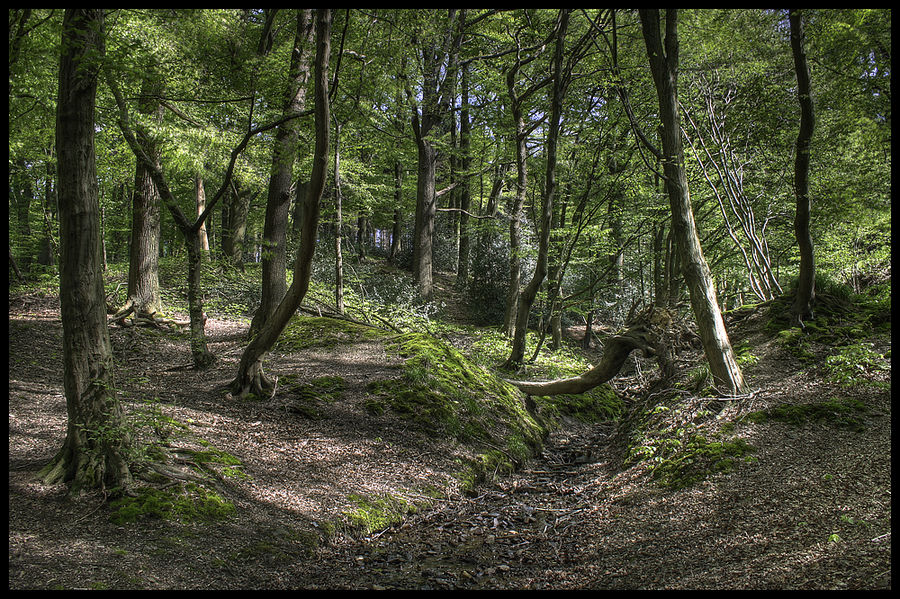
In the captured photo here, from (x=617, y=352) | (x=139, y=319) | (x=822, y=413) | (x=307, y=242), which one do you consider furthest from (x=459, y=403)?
(x=139, y=319)

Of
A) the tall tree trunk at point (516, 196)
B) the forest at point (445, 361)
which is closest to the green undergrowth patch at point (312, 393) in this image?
the forest at point (445, 361)

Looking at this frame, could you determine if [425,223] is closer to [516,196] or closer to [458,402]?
[516,196]

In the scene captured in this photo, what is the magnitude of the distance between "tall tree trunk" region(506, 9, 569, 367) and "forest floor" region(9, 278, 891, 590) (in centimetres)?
336

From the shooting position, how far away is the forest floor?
275cm

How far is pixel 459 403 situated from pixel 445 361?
1111mm

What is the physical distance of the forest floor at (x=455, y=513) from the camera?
275 cm

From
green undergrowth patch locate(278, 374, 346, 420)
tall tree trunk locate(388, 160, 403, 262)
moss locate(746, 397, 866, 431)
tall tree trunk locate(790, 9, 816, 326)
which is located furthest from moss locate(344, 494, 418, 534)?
tall tree trunk locate(388, 160, 403, 262)

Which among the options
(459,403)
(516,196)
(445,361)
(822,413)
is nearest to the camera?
(822,413)

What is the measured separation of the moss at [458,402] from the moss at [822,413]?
8.60 ft

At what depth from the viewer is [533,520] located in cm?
436

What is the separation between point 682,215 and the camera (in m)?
5.74

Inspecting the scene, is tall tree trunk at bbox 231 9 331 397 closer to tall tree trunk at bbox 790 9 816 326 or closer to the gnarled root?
the gnarled root

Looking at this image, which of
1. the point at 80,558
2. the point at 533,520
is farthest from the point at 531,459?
the point at 80,558
